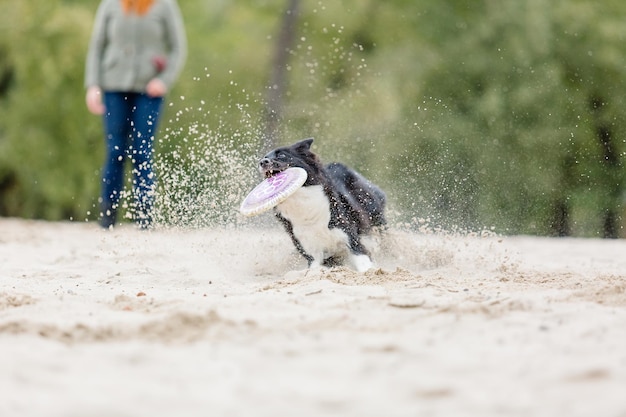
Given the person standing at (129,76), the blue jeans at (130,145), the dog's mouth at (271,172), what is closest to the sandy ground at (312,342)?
the dog's mouth at (271,172)

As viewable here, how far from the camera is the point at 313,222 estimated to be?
21.0 feet

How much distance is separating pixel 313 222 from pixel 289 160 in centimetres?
44

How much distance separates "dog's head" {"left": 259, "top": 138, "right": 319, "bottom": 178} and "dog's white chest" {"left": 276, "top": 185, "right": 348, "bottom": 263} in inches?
6.4

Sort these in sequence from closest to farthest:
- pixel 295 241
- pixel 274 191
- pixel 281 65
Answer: pixel 274 191, pixel 295 241, pixel 281 65

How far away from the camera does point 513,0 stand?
19906 millimetres

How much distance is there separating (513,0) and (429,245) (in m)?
13.7

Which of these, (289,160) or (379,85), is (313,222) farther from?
(379,85)

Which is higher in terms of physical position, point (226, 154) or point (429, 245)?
point (226, 154)

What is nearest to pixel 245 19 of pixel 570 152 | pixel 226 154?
pixel 570 152

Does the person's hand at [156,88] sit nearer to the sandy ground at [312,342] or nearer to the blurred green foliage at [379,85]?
the sandy ground at [312,342]

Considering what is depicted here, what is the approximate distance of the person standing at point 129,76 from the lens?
969 centimetres

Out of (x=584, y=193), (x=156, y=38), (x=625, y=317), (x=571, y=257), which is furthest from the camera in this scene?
(x=584, y=193)

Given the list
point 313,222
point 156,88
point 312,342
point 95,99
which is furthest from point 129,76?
point 312,342

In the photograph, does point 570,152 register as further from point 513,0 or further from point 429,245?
point 429,245
